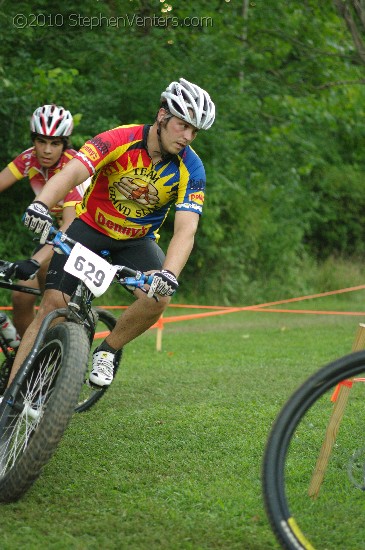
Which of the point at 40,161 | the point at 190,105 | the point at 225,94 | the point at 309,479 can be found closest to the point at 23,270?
the point at 190,105

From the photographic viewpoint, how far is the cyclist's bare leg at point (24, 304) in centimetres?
691

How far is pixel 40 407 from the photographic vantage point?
4418 mm

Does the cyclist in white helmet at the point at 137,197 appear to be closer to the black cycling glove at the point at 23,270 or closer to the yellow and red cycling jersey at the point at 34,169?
the black cycling glove at the point at 23,270

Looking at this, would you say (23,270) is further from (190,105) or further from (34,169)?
(34,169)

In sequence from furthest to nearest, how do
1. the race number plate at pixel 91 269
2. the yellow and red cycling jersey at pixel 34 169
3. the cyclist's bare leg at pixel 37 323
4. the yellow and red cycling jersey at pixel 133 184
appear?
the yellow and red cycling jersey at pixel 34 169 → the yellow and red cycling jersey at pixel 133 184 → the cyclist's bare leg at pixel 37 323 → the race number plate at pixel 91 269

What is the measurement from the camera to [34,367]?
4633 millimetres

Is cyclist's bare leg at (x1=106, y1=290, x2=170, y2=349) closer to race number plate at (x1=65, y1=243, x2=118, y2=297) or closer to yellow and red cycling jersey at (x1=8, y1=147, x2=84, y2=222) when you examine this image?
race number plate at (x1=65, y1=243, x2=118, y2=297)

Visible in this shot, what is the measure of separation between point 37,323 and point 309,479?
5.63 ft

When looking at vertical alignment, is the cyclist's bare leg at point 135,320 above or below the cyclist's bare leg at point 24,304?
above

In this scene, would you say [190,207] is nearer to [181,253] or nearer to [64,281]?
[181,253]

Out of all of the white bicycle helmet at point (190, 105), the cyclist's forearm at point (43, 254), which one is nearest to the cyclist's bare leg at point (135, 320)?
the white bicycle helmet at point (190, 105)

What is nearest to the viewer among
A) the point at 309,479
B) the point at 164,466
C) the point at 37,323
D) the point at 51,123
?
the point at 309,479

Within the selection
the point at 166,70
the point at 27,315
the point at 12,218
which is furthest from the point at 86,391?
the point at 166,70

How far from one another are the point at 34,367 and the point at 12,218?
10136 mm
